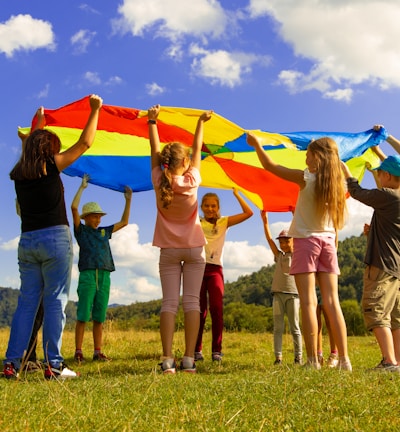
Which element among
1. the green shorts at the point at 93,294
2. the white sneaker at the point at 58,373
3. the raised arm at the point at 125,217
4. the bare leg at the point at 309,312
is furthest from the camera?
the raised arm at the point at 125,217

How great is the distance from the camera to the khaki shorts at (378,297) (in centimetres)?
406

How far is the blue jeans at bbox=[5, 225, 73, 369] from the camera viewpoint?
3793 millimetres

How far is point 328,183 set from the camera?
3969 mm

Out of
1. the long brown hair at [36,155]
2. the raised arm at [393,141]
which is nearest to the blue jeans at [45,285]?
Answer: the long brown hair at [36,155]

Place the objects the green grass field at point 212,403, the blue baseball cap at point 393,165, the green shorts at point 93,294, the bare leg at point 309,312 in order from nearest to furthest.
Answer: the green grass field at point 212,403, the bare leg at point 309,312, the blue baseball cap at point 393,165, the green shorts at point 93,294

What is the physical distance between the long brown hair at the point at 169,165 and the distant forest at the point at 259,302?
6392 mm

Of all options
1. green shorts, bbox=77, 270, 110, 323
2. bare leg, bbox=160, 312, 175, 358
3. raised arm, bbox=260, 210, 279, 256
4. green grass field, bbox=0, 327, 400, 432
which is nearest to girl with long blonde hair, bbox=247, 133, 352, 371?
green grass field, bbox=0, 327, 400, 432

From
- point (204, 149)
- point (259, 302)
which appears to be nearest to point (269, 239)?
point (204, 149)

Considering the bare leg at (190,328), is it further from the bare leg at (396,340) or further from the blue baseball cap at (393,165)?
the blue baseball cap at (393,165)

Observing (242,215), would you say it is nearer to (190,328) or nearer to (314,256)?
(314,256)

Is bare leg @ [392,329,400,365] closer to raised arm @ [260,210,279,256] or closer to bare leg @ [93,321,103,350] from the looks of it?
raised arm @ [260,210,279,256]

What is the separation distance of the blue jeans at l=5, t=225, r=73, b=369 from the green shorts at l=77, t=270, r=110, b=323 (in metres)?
1.69

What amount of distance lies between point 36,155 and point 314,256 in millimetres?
2193

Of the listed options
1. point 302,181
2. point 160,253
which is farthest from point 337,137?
point 160,253
